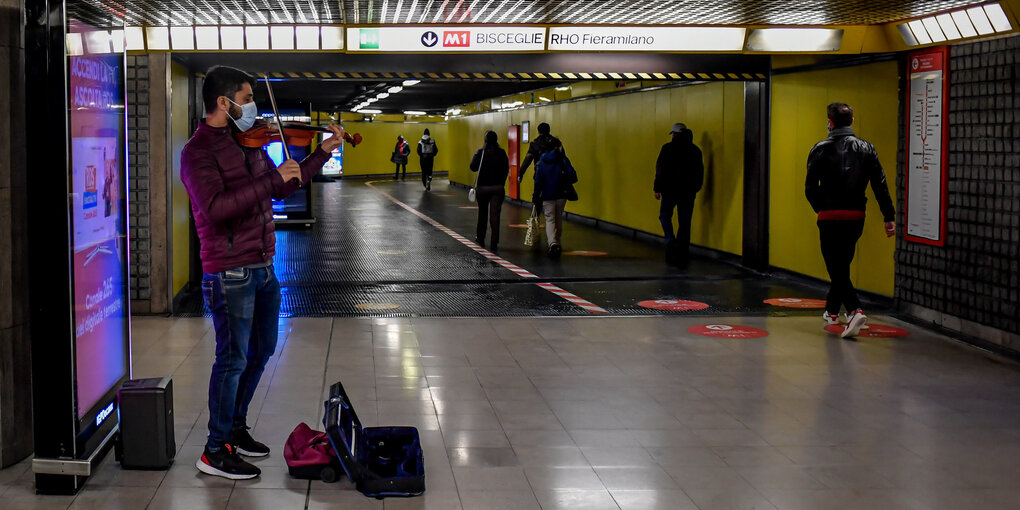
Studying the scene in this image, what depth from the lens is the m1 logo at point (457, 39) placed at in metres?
10.6

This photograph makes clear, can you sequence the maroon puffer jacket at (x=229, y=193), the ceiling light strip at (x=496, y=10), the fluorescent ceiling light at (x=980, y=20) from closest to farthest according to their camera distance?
the maroon puffer jacket at (x=229, y=193) < the fluorescent ceiling light at (x=980, y=20) < the ceiling light strip at (x=496, y=10)

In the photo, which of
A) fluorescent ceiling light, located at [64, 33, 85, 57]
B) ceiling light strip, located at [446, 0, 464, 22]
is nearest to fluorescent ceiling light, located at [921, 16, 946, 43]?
ceiling light strip, located at [446, 0, 464, 22]

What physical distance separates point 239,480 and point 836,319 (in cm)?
564

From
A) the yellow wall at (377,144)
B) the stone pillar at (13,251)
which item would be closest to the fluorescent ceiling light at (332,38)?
the stone pillar at (13,251)

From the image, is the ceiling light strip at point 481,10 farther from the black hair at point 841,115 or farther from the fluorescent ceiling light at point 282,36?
the black hair at point 841,115

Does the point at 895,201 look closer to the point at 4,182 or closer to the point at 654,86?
the point at 654,86

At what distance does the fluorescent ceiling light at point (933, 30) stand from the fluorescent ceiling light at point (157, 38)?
6.40 metres

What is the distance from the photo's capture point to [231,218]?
4.63m

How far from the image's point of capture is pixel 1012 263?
7965 mm

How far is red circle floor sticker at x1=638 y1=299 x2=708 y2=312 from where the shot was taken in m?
10.0

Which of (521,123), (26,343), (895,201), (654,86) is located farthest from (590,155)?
(26,343)

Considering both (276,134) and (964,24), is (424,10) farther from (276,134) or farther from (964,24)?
(276,134)

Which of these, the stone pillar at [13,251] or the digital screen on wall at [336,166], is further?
the digital screen on wall at [336,166]

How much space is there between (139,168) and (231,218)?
5.17m
